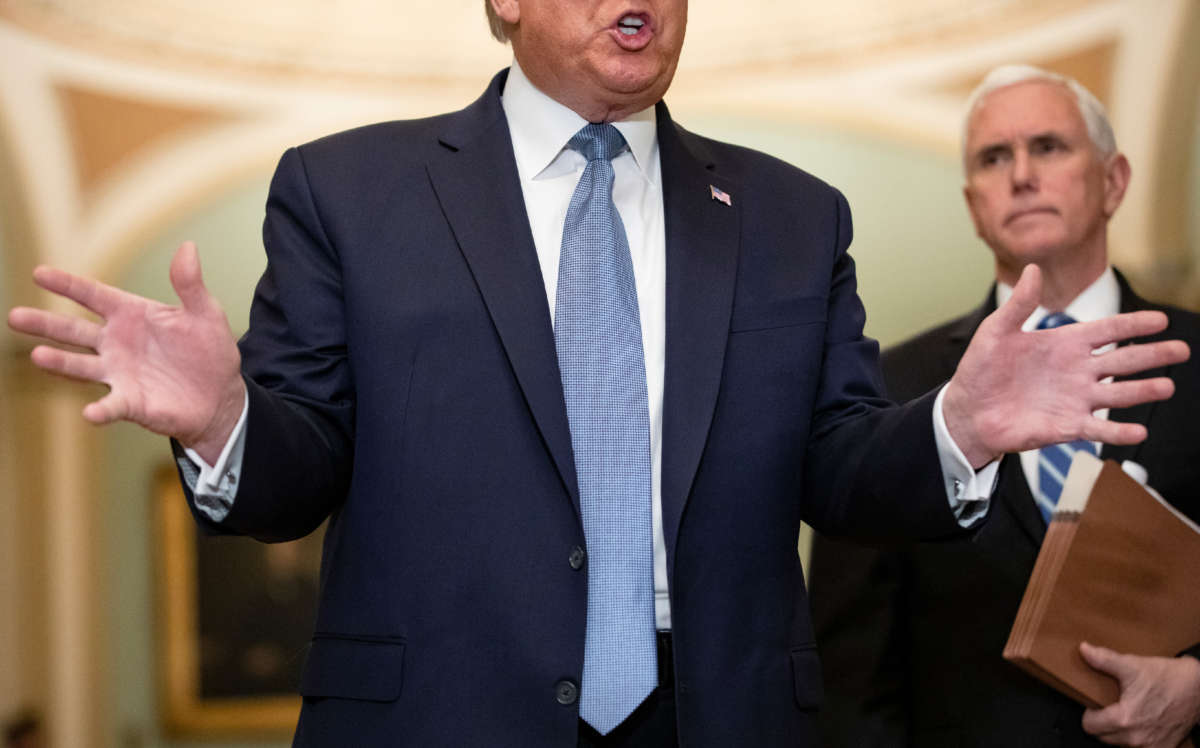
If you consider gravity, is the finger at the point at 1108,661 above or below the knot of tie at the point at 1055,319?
below

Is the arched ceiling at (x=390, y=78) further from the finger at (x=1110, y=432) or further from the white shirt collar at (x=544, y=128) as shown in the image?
the finger at (x=1110, y=432)

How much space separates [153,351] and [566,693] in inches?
22.8

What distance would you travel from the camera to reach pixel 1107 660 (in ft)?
7.37

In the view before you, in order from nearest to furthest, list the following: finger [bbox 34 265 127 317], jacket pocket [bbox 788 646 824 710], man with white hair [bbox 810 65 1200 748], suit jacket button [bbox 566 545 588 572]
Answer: finger [bbox 34 265 127 317]
suit jacket button [bbox 566 545 588 572]
jacket pocket [bbox 788 646 824 710]
man with white hair [bbox 810 65 1200 748]

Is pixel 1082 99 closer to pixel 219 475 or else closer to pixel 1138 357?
pixel 1138 357

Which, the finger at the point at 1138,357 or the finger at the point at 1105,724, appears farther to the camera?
the finger at the point at 1105,724

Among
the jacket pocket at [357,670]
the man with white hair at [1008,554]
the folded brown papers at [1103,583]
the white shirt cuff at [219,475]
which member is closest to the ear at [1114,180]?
the man with white hair at [1008,554]

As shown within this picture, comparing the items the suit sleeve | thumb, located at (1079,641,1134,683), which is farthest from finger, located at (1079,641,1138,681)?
the suit sleeve

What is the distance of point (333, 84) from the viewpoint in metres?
5.17

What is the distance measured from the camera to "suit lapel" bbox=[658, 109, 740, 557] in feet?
5.59

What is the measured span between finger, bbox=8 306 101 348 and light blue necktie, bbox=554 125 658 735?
0.57 metres

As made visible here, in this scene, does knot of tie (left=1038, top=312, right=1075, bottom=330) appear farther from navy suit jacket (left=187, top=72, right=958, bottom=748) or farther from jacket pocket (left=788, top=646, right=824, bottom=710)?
jacket pocket (left=788, top=646, right=824, bottom=710)

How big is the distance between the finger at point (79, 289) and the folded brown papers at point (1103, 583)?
1.41 metres

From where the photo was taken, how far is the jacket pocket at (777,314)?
5.98 ft
